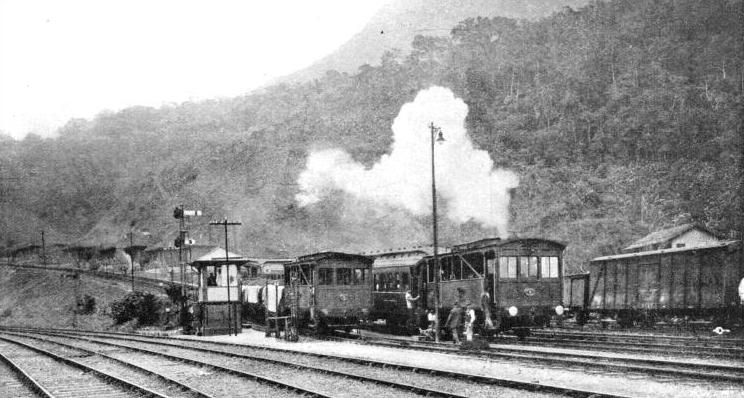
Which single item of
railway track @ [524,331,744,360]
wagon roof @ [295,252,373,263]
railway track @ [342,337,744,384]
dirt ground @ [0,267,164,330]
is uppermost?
wagon roof @ [295,252,373,263]

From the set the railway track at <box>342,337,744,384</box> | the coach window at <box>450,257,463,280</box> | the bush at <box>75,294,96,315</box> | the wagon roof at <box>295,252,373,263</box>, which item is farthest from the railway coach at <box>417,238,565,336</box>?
the bush at <box>75,294,96,315</box>

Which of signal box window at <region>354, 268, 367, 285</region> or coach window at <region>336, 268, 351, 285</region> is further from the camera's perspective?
signal box window at <region>354, 268, 367, 285</region>

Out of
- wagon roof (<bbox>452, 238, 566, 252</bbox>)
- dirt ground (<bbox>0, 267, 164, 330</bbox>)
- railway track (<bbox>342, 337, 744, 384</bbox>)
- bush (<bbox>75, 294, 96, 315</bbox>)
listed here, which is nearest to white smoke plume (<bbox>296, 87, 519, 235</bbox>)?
dirt ground (<bbox>0, 267, 164, 330</bbox>)

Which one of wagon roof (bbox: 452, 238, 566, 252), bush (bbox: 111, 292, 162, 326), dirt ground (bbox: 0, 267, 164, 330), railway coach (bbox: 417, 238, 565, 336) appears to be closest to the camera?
railway coach (bbox: 417, 238, 565, 336)

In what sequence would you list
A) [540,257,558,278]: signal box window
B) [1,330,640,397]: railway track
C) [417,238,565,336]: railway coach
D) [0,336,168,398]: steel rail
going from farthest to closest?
[540,257,558,278]: signal box window, [417,238,565,336]: railway coach, [0,336,168,398]: steel rail, [1,330,640,397]: railway track

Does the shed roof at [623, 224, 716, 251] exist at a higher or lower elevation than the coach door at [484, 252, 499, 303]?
higher

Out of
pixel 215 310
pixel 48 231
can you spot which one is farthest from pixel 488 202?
pixel 48 231

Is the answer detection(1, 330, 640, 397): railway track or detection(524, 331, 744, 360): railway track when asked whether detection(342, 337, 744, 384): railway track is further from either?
detection(1, 330, 640, 397): railway track
